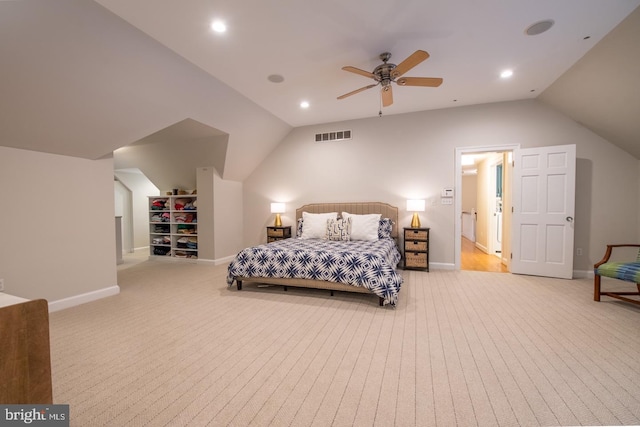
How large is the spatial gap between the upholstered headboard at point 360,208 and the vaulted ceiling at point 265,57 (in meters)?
1.94

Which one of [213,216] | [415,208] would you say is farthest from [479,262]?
[213,216]

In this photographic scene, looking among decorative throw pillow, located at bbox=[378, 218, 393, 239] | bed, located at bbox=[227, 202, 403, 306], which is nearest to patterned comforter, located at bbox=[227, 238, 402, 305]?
bed, located at bbox=[227, 202, 403, 306]

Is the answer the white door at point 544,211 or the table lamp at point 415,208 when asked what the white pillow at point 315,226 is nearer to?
the table lamp at point 415,208

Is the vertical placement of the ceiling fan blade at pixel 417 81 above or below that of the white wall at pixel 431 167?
above

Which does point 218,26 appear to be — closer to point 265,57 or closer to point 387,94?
point 265,57

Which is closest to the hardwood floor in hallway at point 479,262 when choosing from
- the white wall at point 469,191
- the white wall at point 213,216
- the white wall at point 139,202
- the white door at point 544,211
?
the white door at point 544,211

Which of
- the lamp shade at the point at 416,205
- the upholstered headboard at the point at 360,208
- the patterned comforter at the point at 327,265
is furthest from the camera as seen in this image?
the upholstered headboard at the point at 360,208

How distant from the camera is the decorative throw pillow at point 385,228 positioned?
4.61 meters

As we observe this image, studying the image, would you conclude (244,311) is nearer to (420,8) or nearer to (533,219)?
(420,8)

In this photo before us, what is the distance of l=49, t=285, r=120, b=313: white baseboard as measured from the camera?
9.65 ft

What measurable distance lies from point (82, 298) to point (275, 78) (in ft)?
11.7

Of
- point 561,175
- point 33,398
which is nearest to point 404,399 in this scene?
point 33,398

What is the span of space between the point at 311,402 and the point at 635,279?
3.39 metres

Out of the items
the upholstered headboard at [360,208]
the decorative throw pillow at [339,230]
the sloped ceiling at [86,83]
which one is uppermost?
the sloped ceiling at [86,83]
